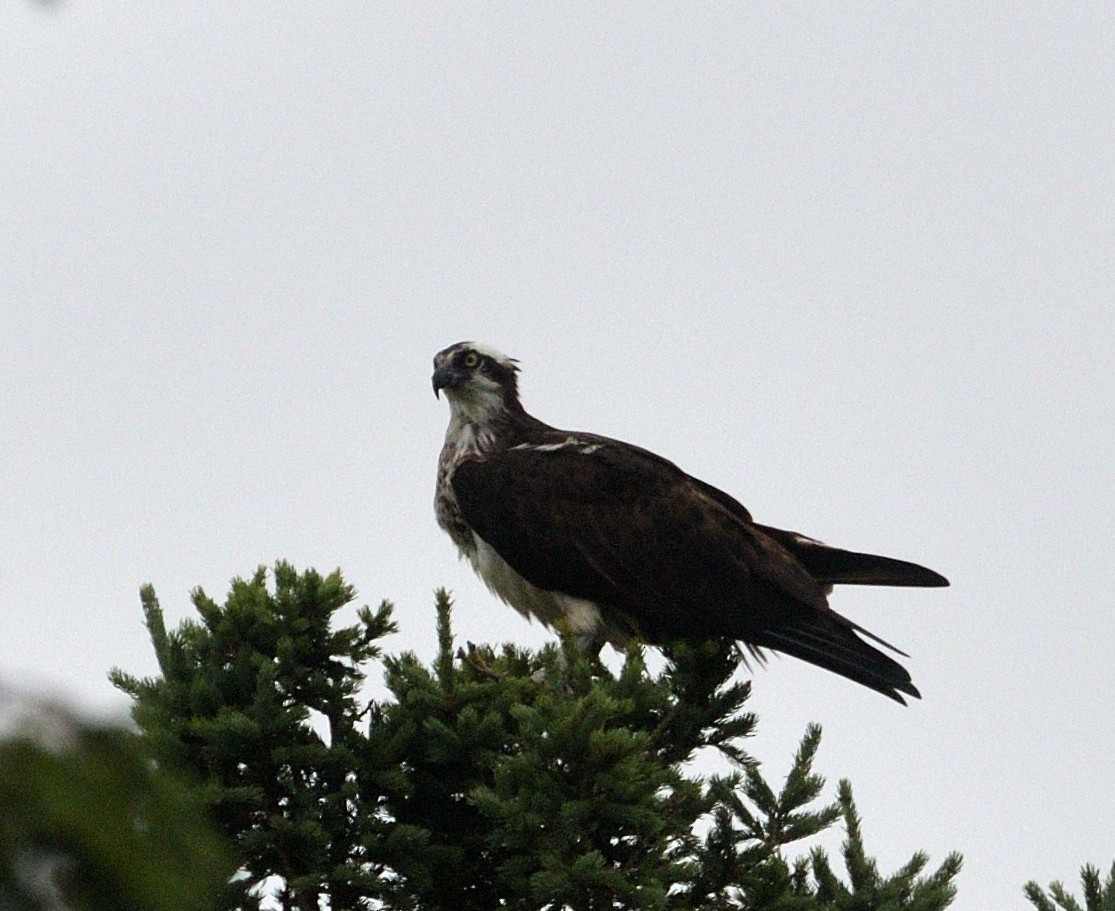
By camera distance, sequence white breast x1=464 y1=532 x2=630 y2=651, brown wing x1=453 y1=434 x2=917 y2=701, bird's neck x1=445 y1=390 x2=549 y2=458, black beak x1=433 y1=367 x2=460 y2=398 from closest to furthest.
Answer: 1. brown wing x1=453 y1=434 x2=917 y2=701
2. white breast x1=464 y1=532 x2=630 y2=651
3. bird's neck x1=445 y1=390 x2=549 y2=458
4. black beak x1=433 y1=367 x2=460 y2=398

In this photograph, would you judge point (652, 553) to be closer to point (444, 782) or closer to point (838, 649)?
point (838, 649)

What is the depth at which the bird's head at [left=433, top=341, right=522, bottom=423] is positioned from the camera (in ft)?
35.8

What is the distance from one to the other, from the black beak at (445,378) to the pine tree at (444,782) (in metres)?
3.84

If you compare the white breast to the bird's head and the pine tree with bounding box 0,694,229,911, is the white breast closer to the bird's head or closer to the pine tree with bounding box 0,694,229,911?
the bird's head

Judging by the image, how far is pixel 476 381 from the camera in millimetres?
10969

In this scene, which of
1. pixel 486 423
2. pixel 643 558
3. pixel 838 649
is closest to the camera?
pixel 838 649

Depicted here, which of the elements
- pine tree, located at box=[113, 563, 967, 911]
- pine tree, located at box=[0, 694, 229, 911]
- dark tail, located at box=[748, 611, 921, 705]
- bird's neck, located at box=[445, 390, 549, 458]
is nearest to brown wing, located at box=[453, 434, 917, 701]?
dark tail, located at box=[748, 611, 921, 705]

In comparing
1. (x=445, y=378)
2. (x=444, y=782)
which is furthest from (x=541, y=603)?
(x=444, y=782)

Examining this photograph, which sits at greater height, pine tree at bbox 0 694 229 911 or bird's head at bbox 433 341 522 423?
bird's head at bbox 433 341 522 423

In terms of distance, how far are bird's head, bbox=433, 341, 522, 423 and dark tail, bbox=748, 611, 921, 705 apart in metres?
2.59

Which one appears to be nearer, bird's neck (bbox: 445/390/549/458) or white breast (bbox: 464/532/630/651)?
white breast (bbox: 464/532/630/651)

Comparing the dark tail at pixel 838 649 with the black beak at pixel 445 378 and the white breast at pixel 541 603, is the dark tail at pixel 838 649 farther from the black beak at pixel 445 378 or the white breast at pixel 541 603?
the black beak at pixel 445 378

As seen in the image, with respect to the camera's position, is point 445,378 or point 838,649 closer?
point 838,649

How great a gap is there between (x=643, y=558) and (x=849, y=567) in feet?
4.72
